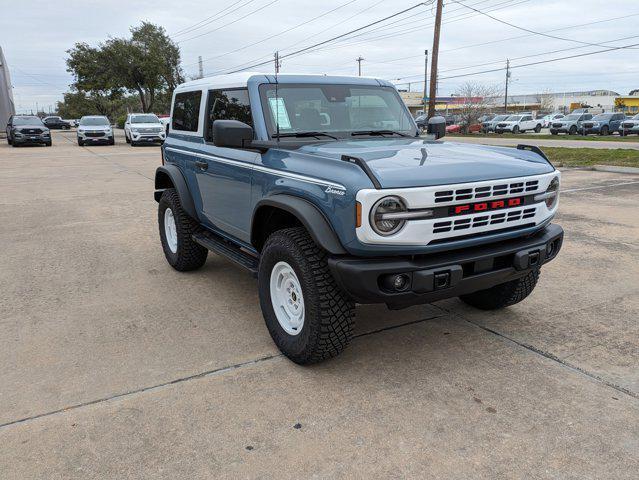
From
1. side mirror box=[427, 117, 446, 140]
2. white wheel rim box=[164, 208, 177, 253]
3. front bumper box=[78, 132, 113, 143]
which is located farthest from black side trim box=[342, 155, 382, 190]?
front bumper box=[78, 132, 113, 143]

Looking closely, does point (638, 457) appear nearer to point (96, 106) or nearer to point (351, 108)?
point (351, 108)

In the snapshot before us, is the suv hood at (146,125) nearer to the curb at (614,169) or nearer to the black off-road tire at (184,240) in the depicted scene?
the curb at (614,169)

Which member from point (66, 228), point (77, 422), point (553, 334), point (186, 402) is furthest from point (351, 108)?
point (66, 228)

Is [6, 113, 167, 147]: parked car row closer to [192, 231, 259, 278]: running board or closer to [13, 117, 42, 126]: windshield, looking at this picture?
[13, 117, 42, 126]: windshield

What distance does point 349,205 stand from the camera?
2920mm

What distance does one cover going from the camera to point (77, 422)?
9.36 feet

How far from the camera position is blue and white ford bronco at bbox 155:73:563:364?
296cm

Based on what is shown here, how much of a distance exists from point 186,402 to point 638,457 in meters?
2.32

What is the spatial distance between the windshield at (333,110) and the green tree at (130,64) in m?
42.2

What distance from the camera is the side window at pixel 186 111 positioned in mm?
4981

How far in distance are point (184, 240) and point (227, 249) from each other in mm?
868

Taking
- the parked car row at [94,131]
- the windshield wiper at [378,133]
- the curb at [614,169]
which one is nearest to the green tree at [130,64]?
the parked car row at [94,131]

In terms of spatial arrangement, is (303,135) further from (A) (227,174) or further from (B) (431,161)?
(B) (431,161)

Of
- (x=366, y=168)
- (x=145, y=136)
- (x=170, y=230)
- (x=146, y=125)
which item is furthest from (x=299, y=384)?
(x=146, y=125)
